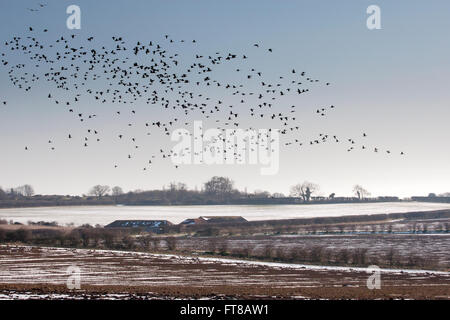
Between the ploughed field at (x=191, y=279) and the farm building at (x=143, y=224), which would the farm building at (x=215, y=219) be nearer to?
the farm building at (x=143, y=224)

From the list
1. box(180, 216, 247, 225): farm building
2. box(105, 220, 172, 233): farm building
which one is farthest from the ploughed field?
box(180, 216, 247, 225): farm building

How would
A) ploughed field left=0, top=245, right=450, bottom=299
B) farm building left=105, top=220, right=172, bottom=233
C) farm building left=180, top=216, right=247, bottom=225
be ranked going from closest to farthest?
ploughed field left=0, top=245, right=450, bottom=299
farm building left=105, top=220, right=172, bottom=233
farm building left=180, top=216, right=247, bottom=225

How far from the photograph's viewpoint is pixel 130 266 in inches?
2751

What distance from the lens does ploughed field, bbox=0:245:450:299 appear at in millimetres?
38594

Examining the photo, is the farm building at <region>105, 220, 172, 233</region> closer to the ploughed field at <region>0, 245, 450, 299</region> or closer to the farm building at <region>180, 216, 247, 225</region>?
the farm building at <region>180, 216, 247, 225</region>

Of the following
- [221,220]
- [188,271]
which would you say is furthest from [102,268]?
[221,220]

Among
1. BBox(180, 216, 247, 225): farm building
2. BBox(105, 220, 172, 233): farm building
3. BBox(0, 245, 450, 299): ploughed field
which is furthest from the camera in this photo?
BBox(180, 216, 247, 225): farm building

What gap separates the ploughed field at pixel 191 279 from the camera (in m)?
38.6

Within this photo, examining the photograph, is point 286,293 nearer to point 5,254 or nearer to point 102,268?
point 102,268

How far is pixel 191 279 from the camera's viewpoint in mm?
56500

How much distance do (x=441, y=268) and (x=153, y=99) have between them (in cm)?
5170

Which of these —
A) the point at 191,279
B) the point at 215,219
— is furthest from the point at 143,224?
the point at 191,279

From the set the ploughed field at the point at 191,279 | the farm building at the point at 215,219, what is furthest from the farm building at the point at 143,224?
the ploughed field at the point at 191,279

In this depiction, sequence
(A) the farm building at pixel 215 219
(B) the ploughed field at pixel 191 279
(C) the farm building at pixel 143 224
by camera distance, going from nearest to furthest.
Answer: (B) the ploughed field at pixel 191 279 → (C) the farm building at pixel 143 224 → (A) the farm building at pixel 215 219
